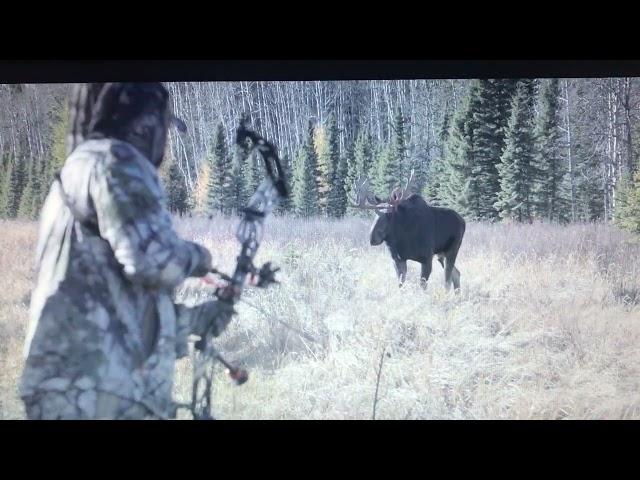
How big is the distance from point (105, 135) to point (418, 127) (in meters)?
1.38

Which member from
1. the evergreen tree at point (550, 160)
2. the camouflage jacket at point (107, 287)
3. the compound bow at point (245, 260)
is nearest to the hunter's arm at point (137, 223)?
the camouflage jacket at point (107, 287)

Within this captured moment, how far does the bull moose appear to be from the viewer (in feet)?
9.50

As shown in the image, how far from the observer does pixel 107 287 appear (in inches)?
105

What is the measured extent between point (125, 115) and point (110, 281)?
72 centimetres

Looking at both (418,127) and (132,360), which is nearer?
(132,360)

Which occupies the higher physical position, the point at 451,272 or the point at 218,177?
the point at 218,177

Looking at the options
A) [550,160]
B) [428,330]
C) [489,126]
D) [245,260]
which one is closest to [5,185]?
[245,260]

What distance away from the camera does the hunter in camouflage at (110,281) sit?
2.66 meters

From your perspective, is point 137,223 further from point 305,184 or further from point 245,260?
point 305,184

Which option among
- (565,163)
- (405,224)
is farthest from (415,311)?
(565,163)

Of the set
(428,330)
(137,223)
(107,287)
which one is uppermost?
(137,223)
